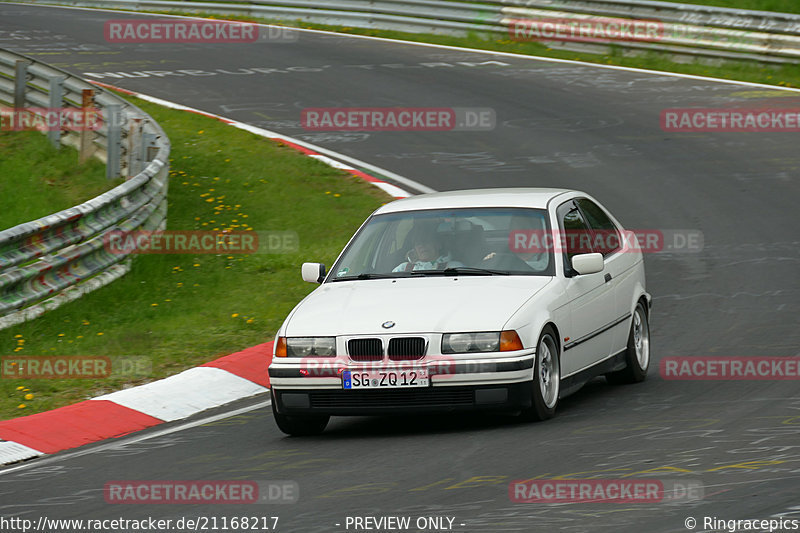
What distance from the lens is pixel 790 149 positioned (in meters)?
19.1

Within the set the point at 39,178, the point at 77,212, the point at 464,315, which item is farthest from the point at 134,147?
the point at 464,315

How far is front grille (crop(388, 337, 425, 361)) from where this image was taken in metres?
7.90

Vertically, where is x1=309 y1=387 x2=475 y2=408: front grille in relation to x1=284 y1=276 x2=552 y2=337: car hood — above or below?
below

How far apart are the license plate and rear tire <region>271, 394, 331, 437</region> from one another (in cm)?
47

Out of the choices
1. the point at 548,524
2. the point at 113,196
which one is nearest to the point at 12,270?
the point at 113,196

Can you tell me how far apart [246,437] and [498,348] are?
1.78 m

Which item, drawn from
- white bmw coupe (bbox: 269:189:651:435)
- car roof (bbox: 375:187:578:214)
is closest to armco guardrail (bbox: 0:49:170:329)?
white bmw coupe (bbox: 269:189:651:435)

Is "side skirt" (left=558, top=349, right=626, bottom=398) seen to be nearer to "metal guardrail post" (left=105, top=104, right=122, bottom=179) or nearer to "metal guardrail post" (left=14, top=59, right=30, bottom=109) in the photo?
"metal guardrail post" (left=105, top=104, right=122, bottom=179)

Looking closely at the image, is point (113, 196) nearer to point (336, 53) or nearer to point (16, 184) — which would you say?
point (16, 184)

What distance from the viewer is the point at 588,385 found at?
33.2 feet

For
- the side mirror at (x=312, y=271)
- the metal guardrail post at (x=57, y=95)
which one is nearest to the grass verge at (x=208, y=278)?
the metal guardrail post at (x=57, y=95)

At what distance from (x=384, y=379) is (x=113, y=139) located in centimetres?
888

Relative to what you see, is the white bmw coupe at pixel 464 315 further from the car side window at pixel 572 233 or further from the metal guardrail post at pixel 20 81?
the metal guardrail post at pixel 20 81

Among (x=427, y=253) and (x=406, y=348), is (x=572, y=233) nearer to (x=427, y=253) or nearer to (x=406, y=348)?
(x=427, y=253)
